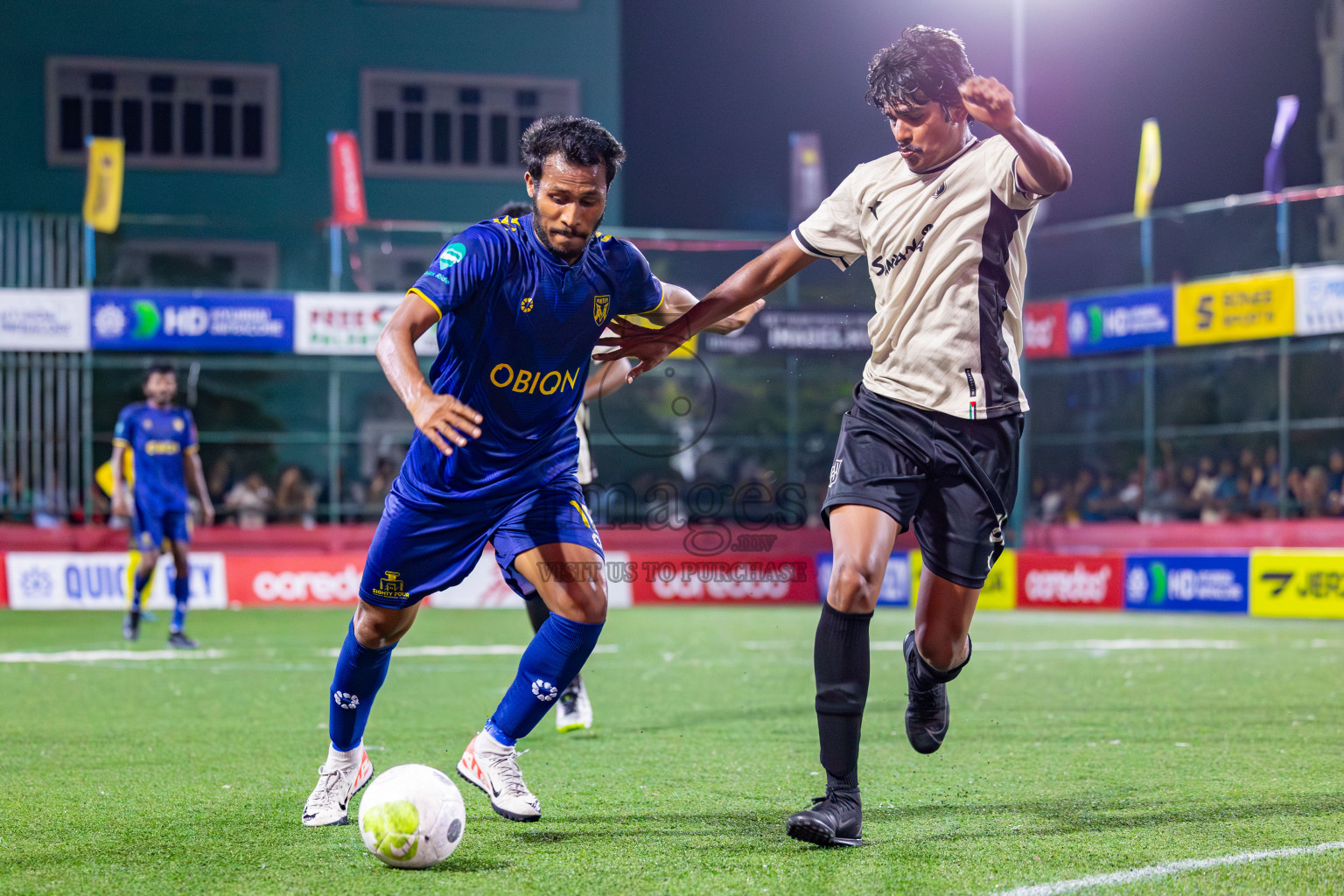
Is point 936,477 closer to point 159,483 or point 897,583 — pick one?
point 159,483

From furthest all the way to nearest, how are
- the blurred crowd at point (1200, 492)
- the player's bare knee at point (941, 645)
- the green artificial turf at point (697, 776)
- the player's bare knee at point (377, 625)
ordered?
the blurred crowd at point (1200, 492) < the player's bare knee at point (941, 645) < the player's bare knee at point (377, 625) < the green artificial turf at point (697, 776)

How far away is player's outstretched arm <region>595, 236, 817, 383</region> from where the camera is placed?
4773mm

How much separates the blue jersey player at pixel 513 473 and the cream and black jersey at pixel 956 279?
959 mm

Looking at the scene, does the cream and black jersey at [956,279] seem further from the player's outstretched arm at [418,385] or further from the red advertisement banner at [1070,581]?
the red advertisement banner at [1070,581]

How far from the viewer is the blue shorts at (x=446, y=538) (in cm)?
433

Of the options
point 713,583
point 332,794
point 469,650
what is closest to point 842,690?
point 332,794

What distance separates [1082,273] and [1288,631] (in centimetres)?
1027

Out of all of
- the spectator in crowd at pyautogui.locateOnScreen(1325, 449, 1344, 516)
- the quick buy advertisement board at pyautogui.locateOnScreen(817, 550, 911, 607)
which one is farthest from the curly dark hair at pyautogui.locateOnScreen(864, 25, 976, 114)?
the spectator in crowd at pyautogui.locateOnScreen(1325, 449, 1344, 516)

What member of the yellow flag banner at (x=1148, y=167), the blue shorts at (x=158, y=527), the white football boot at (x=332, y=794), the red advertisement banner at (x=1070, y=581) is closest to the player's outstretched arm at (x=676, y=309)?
the white football boot at (x=332, y=794)

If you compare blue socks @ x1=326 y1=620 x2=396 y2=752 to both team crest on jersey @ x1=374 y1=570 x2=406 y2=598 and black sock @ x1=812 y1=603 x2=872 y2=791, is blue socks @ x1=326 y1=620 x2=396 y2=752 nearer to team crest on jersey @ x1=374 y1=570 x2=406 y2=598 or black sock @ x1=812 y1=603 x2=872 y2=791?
team crest on jersey @ x1=374 y1=570 x2=406 y2=598

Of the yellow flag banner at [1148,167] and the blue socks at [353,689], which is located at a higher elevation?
the yellow flag banner at [1148,167]

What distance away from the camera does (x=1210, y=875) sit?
363 centimetres

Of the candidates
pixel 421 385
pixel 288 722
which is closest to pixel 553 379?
pixel 421 385

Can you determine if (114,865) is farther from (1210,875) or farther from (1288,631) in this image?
(1288,631)
